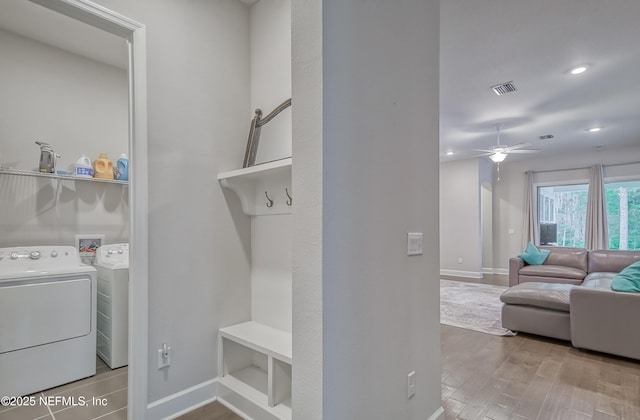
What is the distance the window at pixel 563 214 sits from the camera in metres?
6.84

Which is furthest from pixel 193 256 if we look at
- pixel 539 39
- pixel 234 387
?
pixel 539 39

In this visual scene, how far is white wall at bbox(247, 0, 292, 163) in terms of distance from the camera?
207cm

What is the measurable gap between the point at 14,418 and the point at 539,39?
4.74 metres

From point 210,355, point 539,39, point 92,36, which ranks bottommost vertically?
point 210,355

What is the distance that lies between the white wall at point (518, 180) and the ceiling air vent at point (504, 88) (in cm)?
464

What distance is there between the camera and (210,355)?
2.04 meters

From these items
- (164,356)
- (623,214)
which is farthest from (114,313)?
(623,214)

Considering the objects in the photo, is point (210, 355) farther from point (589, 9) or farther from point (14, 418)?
point (589, 9)

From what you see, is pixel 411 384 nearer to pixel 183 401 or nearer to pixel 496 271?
pixel 183 401

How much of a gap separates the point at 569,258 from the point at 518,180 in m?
2.75

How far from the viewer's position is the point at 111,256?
2928mm

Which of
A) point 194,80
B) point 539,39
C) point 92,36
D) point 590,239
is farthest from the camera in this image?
point 590,239

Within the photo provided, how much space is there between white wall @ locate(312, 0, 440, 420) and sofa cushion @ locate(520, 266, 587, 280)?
14.7 ft

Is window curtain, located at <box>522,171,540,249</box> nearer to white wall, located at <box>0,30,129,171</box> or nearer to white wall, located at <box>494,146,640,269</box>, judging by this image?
white wall, located at <box>494,146,640,269</box>
